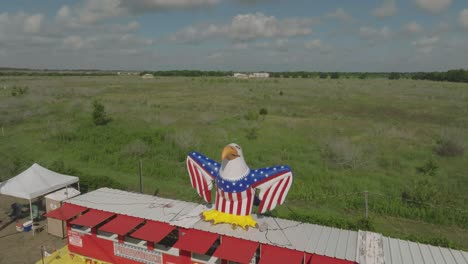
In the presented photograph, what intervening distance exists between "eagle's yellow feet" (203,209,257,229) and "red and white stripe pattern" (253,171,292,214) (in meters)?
0.41

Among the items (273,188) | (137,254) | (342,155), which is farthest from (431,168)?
(137,254)

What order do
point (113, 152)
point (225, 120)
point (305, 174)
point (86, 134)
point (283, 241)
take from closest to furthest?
point (283, 241)
point (305, 174)
point (113, 152)
point (86, 134)
point (225, 120)

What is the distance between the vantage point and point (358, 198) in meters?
14.5

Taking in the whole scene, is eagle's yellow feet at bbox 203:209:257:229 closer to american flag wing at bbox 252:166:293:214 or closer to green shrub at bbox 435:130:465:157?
american flag wing at bbox 252:166:293:214

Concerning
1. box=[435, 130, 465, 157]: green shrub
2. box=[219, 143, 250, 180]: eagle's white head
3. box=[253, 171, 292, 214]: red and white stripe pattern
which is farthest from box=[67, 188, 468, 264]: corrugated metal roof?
box=[435, 130, 465, 157]: green shrub

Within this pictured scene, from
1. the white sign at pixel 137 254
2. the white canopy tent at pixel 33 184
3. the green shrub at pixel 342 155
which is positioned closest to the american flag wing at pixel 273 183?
the white sign at pixel 137 254

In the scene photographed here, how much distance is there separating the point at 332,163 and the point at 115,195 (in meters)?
12.4

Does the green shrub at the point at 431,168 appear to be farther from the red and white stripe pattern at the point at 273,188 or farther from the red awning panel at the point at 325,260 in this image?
the red awning panel at the point at 325,260

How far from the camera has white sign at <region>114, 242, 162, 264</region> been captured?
8789 mm

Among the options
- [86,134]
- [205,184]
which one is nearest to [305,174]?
[205,184]

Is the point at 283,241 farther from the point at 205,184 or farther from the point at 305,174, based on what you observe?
the point at 305,174

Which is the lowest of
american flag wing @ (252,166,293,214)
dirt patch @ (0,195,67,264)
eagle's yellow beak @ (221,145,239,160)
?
dirt patch @ (0,195,67,264)

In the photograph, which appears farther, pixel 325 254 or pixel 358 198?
pixel 358 198

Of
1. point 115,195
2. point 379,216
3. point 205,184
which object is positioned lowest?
point 379,216
